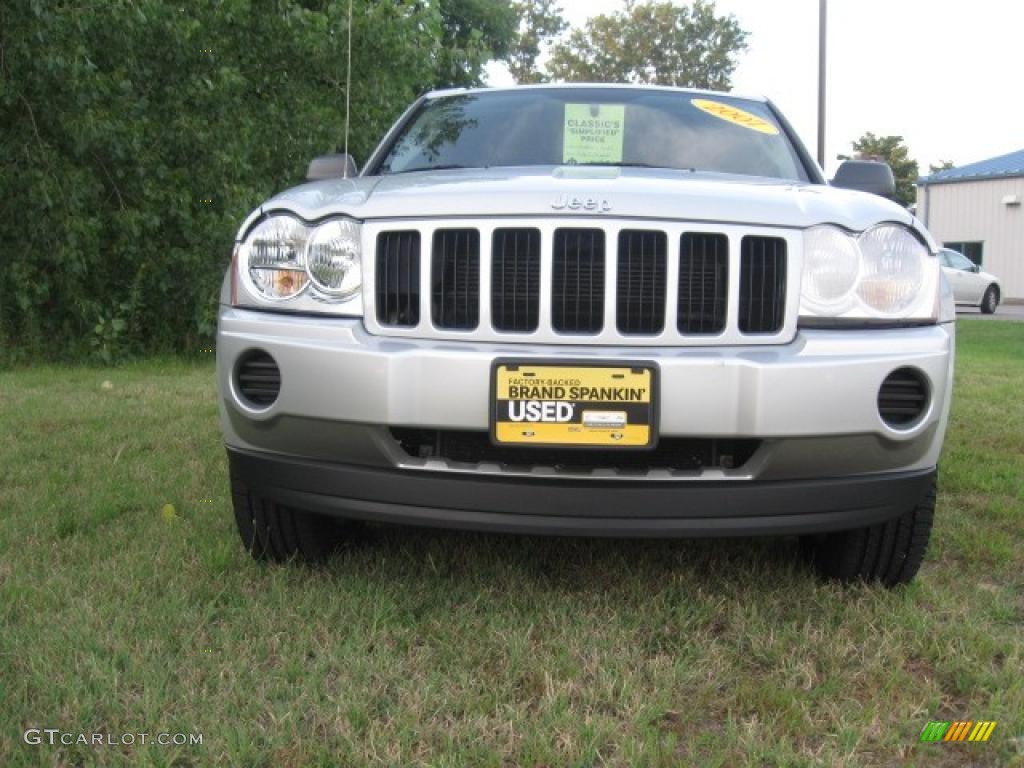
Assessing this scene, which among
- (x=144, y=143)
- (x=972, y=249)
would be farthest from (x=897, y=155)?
(x=144, y=143)

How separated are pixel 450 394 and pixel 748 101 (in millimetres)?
2377

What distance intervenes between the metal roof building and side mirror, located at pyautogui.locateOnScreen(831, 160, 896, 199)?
26317mm

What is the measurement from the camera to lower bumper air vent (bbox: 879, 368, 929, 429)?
2336mm

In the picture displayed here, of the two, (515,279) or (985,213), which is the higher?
(985,213)

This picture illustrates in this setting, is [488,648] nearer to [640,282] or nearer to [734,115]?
[640,282]

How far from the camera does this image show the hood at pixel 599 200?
2.37 metres

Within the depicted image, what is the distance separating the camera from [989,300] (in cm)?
1977

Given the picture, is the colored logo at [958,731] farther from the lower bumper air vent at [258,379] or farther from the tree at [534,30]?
the tree at [534,30]

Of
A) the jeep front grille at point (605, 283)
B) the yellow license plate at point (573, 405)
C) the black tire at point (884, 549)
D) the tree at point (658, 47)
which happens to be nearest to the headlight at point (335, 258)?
the jeep front grille at point (605, 283)

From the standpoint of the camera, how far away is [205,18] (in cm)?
827

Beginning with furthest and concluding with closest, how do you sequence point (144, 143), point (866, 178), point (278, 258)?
1. point (144, 143)
2. point (866, 178)
3. point (278, 258)

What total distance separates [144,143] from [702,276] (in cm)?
700

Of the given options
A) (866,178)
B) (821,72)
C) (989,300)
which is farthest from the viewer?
(989,300)
